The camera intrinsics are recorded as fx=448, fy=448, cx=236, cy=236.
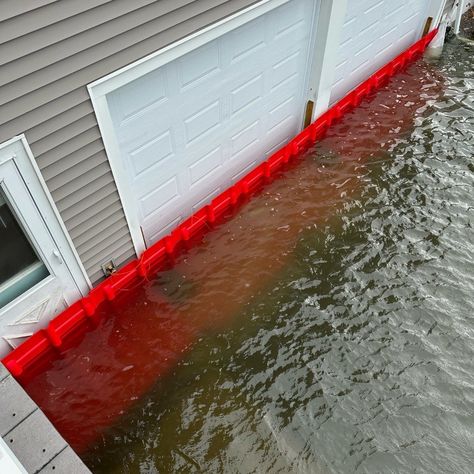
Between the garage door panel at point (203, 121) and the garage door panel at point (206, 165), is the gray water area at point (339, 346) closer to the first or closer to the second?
the garage door panel at point (206, 165)

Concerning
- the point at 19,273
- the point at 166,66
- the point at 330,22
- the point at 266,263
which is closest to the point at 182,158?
the point at 166,66

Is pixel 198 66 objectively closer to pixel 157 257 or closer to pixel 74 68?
pixel 74 68

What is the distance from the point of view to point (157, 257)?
541 cm

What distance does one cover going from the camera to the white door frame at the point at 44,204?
11.0ft

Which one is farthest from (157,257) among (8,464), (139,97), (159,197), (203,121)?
(8,464)

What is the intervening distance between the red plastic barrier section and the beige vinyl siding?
2.12 ft

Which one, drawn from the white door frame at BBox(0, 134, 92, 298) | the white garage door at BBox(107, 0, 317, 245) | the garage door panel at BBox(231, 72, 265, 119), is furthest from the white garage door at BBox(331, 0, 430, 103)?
the white door frame at BBox(0, 134, 92, 298)

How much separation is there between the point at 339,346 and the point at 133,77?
338 cm

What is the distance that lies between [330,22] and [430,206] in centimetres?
279

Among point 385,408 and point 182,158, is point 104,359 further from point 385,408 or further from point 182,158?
point 385,408

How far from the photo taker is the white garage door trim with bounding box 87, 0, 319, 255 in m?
3.73

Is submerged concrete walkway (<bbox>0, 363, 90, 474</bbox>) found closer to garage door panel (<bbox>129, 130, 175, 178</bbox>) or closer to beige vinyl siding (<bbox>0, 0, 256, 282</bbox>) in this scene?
beige vinyl siding (<bbox>0, 0, 256, 282</bbox>)

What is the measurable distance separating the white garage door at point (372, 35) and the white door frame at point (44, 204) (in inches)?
193

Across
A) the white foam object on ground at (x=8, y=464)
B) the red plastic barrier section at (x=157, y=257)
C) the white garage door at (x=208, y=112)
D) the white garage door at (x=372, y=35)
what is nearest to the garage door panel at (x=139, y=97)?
the white garage door at (x=208, y=112)
